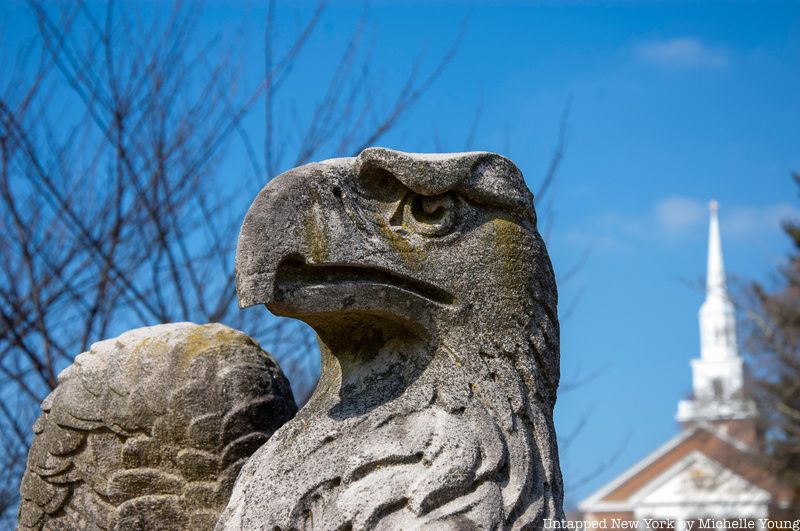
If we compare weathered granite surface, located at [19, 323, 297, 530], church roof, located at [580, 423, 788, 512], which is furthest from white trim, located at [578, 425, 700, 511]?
weathered granite surface, located at [19, 323, 297, 530]

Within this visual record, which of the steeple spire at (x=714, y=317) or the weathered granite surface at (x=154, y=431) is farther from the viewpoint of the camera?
the steeple spire at (x=714, y=317)

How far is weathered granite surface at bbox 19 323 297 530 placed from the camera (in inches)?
119

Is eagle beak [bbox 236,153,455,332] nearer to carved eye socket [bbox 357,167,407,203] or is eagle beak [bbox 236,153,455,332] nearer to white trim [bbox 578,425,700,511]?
carved eye socket [bbox 357,167,407,203]

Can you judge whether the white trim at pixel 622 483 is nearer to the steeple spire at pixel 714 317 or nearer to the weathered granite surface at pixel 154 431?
the steeple spire at pixel 714 317

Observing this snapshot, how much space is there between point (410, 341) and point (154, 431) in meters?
0.85

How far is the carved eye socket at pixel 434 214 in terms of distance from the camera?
106 inches

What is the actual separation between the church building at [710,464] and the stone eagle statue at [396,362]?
6664 millimetres

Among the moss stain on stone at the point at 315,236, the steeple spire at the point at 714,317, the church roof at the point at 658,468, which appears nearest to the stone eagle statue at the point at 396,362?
the moss stain on stone at the point at 315,236

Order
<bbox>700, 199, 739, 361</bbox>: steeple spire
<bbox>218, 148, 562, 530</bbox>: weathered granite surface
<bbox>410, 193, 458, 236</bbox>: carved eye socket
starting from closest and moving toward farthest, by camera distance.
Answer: <bbox>218, 148, 562, 530</bbox>: weathered granite surface → <bbox>410, 193, 458, 236</bbox>: carved eye socket → <bbox>700, 199, 739, 361</bbox>: steeple spire

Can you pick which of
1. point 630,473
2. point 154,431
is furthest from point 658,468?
point 154,431

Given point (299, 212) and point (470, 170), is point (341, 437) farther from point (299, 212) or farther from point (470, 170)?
point (470, 170)

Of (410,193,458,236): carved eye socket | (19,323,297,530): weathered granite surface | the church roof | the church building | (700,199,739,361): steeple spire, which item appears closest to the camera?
(410,193,458,236): carved eye socket

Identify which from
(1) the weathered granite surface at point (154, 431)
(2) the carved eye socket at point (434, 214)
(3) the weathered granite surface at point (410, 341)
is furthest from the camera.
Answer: (1) the weathered granite surface at point (154, 431)

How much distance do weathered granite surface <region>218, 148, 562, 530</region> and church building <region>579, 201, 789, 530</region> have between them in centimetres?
670
